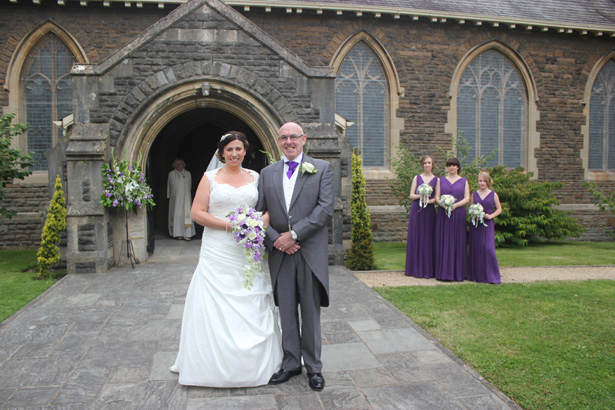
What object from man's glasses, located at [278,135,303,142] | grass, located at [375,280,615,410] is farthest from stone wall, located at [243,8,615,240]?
man's glasses, located at [278,135,303,142]

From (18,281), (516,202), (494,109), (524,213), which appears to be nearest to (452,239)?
(516,202)

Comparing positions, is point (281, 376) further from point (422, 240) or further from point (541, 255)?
point (541, 255)

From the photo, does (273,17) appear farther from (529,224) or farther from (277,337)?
(277,337)

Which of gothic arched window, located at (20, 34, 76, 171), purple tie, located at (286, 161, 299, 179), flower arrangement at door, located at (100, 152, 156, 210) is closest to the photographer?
purple tie, located at (286, 161, 299, 179)

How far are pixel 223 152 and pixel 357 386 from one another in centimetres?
219

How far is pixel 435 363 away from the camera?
4.16m

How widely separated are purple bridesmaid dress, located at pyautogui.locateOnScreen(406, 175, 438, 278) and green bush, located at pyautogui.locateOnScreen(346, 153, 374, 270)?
0.79 m

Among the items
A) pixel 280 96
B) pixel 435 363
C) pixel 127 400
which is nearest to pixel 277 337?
pixel 127 400

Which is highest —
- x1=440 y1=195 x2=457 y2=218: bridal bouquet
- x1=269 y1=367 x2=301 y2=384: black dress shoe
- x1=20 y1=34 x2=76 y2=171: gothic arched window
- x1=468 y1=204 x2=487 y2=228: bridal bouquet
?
x1=20 y1=34 x2=76 y2=171: gothic arched window

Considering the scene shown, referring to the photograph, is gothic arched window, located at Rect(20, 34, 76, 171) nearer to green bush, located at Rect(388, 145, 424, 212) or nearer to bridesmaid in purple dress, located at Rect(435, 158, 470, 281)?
green bush, located at Rect(388, 145, 424, 212)

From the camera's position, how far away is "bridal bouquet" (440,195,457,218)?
770 cm

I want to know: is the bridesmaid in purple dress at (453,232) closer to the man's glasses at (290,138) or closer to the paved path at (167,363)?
the paved path at (167,363)

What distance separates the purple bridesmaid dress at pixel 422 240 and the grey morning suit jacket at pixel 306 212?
15.5ft

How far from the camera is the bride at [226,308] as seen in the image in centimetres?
362
